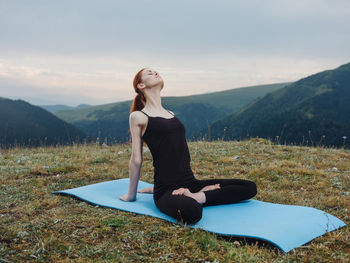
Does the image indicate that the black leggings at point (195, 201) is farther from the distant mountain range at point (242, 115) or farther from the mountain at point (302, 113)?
the mountain at point (302, 113)

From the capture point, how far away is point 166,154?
5.81 metres

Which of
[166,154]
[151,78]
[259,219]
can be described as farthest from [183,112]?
[259,219]

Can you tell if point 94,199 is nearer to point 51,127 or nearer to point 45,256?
point 45,256

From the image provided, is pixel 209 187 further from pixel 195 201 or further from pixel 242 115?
pixel 242 115

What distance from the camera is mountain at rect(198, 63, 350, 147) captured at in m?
82.5

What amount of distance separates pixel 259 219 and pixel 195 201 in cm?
109

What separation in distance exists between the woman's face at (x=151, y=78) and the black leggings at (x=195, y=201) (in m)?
1.98

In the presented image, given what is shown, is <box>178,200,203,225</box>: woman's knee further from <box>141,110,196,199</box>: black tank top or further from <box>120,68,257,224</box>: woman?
<box>141,110,196,199</box>: black tank top

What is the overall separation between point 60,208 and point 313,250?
14.2ft

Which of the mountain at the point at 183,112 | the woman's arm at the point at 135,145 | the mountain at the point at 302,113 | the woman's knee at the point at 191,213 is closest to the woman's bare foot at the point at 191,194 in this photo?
the woman's knee at the point at 191,213

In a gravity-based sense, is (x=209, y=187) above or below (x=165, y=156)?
below

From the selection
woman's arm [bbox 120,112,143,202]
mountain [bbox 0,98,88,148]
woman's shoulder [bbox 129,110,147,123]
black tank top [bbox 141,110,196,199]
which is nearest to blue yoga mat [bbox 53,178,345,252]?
black tank top [bbox 141,110,196,199]

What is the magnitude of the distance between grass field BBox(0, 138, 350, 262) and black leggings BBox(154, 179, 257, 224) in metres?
0.24

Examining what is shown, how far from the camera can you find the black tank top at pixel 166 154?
580cm
